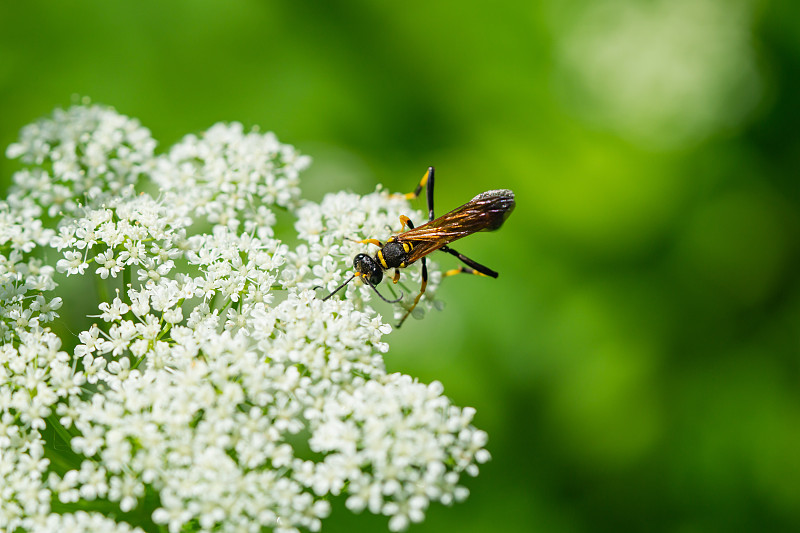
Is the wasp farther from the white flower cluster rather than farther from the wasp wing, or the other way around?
the white flower cluster

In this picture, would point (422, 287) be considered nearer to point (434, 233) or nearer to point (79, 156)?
point (434, 233)

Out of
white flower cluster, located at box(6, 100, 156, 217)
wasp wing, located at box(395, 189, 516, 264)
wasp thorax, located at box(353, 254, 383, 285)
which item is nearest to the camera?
wasp thorax, located at box(353, 254, 383, 285)

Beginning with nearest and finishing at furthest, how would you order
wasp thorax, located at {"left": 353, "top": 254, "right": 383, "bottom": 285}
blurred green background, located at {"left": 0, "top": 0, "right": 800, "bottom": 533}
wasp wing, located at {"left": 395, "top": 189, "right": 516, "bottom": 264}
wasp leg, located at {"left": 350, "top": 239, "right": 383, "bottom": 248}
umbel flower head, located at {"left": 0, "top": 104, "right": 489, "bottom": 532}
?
umbel flower head, located at {"left": 0, "top": 104, "right": 489, "bottom": 532}
wasp thorax, located at {"left": 353, "top": 254, "right": 383, "bottom": 285}
wasp leg, located at {"left": 350, "top": 239, "right": 383, "bottom": 248}
wasp wing, located at {"left": 395, "top": 189, "right": 516, "bottom": 264}
blurred green background, located at {"left": 0, "top": 0, "right": 800, "bottom": 533}

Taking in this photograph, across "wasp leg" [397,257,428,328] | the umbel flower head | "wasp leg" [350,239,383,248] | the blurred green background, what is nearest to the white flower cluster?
the umbel flower head

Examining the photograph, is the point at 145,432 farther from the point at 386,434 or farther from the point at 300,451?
the point at 300,451

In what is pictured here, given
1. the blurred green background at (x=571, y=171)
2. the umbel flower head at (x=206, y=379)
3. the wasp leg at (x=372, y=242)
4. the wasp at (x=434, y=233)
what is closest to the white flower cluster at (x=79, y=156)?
the umbel flower head at (x=206, y=379)

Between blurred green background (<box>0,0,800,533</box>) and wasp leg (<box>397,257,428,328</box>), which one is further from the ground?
blurred green background (<box>0,0,800,533</box>)

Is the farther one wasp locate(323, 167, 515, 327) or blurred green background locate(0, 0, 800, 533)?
blurred green background locate(0, 0, 800, 533)
